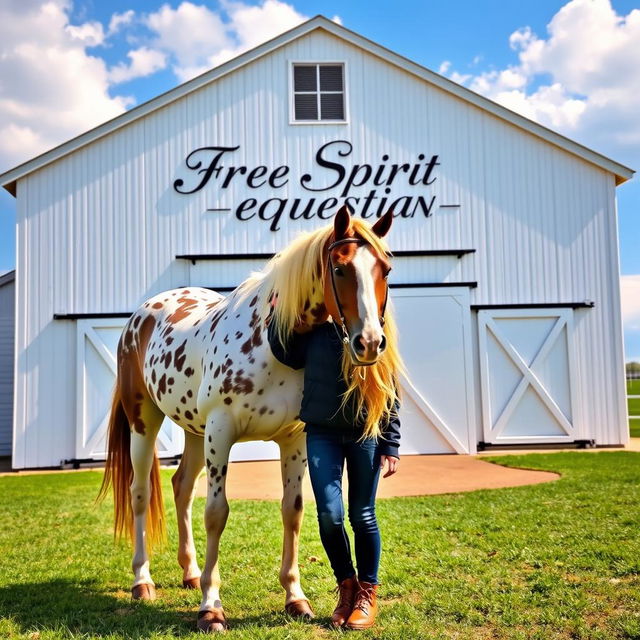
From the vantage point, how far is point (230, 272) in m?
11.3

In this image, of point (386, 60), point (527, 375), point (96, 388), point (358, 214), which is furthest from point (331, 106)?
point (96, 388)

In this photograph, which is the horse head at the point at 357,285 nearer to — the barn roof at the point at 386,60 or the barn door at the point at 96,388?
the barn door at the point at 96,388

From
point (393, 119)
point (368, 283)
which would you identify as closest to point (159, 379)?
point (368, 283)

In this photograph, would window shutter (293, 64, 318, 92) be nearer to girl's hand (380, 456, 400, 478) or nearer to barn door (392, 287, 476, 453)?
barn door (392, 287, 476, 453)

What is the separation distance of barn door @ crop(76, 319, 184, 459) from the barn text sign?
2.82 metres

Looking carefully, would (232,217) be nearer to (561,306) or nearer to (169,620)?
(561,306)

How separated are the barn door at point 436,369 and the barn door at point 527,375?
14.8 inches

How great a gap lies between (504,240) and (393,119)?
9.83 ft

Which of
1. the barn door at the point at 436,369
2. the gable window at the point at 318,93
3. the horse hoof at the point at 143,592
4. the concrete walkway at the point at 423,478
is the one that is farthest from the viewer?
the gable window at the point at 318,93

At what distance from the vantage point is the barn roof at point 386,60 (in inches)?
449

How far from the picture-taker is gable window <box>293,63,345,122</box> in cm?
1182

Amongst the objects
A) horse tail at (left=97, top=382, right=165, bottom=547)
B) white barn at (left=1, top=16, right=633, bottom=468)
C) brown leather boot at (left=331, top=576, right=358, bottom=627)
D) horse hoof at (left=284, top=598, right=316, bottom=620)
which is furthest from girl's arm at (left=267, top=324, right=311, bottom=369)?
white barn at (left=1, top=16, right=633, bottom=468)

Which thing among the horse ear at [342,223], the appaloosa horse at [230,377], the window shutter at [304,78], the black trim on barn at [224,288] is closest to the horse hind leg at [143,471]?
the appaloosa horse at [230,377]

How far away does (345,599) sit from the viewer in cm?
335
